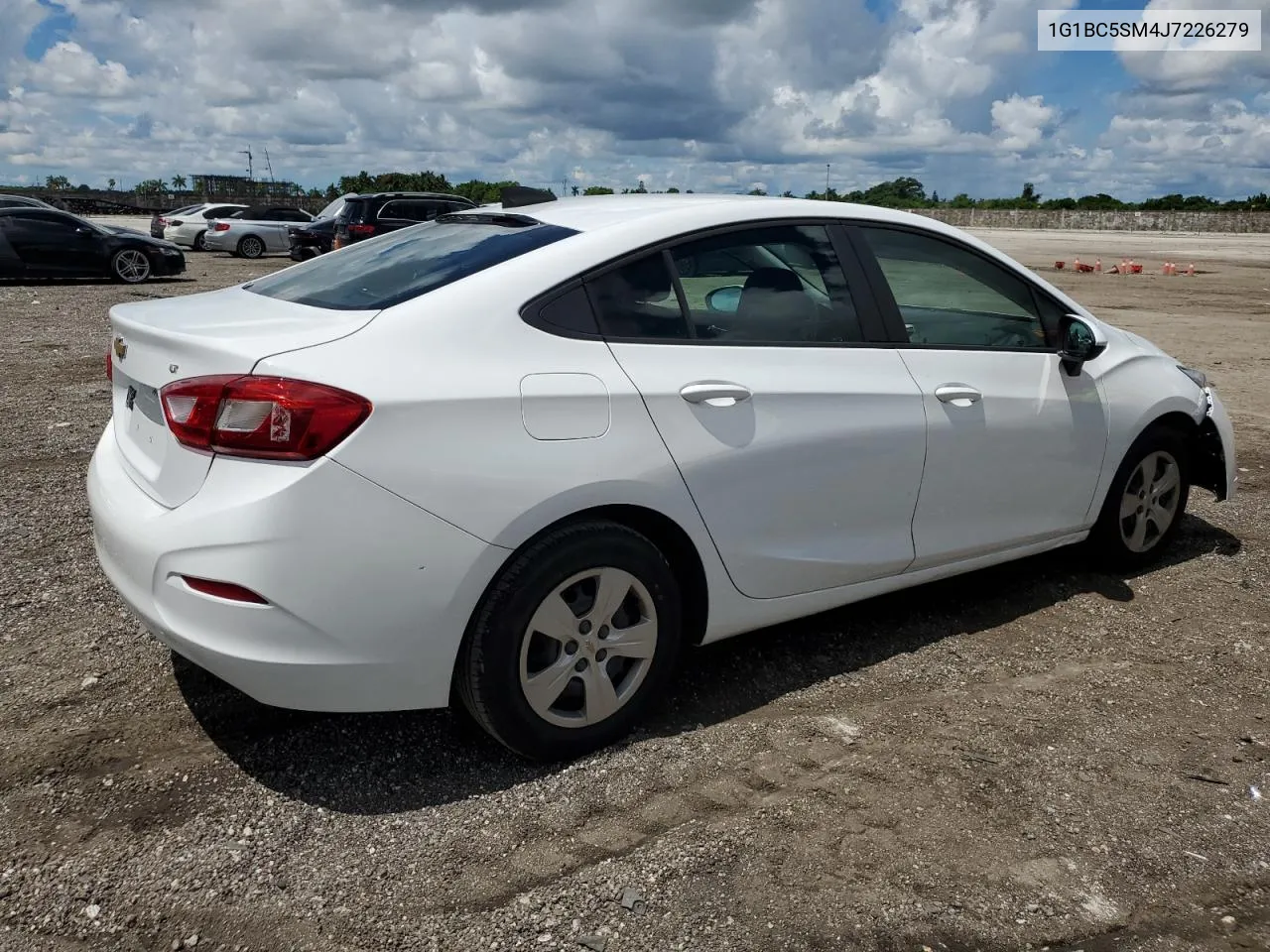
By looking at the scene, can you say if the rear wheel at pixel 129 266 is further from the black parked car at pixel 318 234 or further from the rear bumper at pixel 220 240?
the rear bumper at pixel 220 240

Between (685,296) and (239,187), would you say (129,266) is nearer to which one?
(685,296)

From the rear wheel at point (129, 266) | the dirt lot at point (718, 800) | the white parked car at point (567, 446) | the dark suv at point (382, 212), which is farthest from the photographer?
the dark suv at point (382, 212)

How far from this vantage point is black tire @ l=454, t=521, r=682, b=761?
2.84 metres

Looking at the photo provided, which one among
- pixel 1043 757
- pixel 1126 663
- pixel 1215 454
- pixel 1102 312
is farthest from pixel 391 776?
pixel 1102 312

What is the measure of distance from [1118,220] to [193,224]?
220 ft

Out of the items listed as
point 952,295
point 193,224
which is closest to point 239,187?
point 193,224

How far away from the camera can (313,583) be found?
261 cm

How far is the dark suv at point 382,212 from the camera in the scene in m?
20.7

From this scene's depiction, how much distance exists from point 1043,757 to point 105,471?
313 cm

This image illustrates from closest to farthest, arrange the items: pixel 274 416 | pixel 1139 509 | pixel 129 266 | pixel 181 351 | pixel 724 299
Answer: pixel 274 416 → pixel 181 351 → pixel 724 299 → pixel 1139 509 → pixel 129 266

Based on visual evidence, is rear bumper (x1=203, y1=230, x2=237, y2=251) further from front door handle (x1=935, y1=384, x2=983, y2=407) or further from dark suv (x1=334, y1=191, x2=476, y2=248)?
front door handle (x1=935, y1=384, x2=983, y2=407)

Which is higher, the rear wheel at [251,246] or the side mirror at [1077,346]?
the rear wheel at [251,246]

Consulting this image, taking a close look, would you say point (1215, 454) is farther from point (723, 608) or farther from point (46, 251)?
point (46, 251)

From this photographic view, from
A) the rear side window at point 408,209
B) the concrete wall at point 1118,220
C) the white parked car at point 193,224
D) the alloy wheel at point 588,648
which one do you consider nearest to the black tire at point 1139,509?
the alloy wheel at point 588,648
